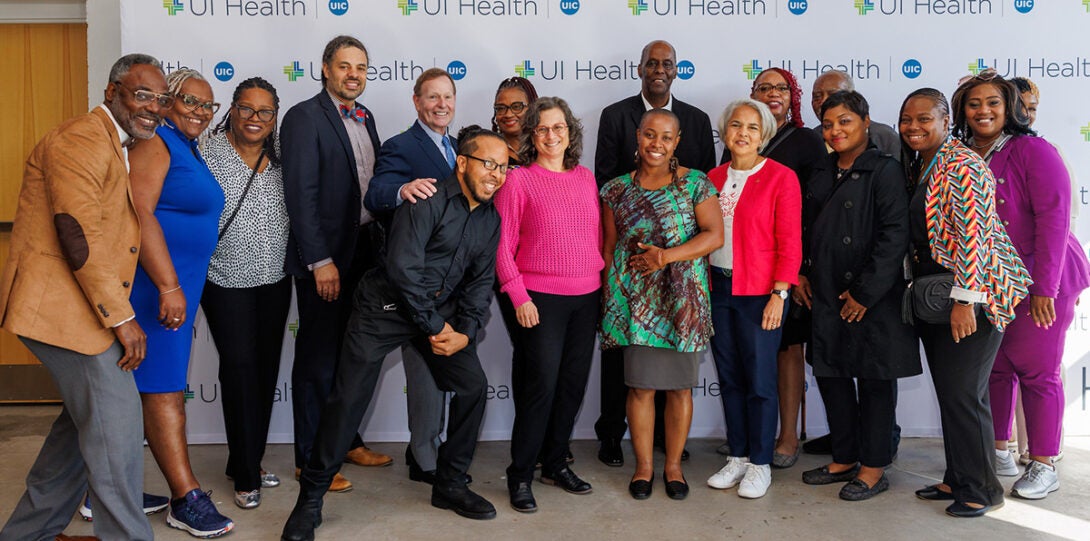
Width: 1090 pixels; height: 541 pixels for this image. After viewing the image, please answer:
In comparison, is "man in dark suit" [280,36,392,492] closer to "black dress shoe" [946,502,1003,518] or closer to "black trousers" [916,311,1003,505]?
"black trousers" [916,311,1003,505]

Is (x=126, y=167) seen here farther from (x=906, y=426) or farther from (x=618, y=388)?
(x=906, y=426)

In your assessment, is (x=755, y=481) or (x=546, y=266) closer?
(x=546, y=266)

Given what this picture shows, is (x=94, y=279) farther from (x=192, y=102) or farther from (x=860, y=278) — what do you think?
(x=860, y=278)

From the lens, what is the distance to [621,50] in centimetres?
462

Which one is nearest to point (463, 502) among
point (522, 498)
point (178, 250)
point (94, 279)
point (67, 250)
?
point (522, 498)

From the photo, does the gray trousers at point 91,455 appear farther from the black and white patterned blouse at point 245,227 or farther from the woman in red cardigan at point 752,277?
the woman in red cardigan at point 752,277

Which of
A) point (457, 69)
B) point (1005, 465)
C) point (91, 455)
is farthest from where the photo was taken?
point (457, 69)

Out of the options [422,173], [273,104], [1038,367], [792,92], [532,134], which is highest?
[792,92]

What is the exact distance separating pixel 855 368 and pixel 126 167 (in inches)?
113

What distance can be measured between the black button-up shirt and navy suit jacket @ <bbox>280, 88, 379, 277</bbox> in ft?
1.51

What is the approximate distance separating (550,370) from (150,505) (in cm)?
174

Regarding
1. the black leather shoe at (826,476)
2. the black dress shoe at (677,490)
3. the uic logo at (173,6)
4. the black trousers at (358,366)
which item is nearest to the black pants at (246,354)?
the black trousers at (358,366)

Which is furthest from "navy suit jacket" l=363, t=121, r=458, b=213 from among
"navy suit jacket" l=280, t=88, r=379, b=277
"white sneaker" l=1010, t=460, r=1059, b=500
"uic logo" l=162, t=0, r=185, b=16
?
"white sneaker" l=1010, t=460, r=1059, b=500

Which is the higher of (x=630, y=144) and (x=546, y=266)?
(x=630, y=144)
